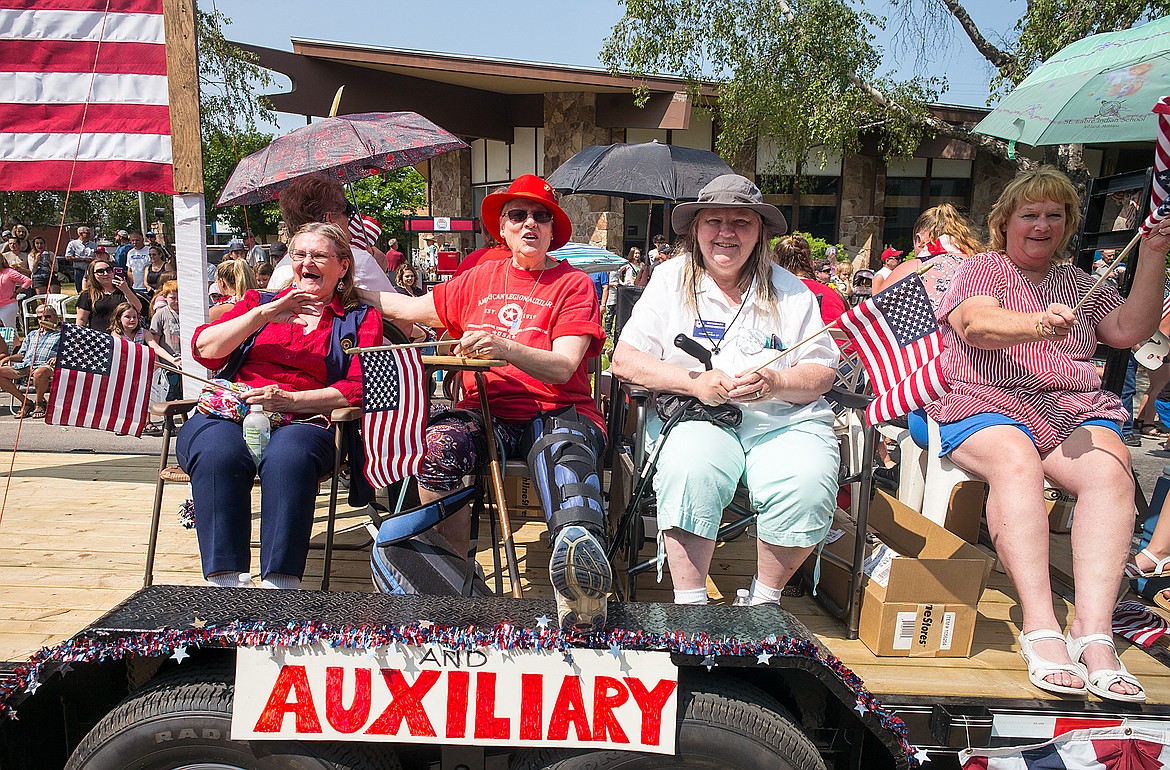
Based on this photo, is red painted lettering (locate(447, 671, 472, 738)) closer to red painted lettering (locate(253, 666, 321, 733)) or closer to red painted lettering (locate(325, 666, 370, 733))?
red painted lettering (locate(325, 666, 370, 733))

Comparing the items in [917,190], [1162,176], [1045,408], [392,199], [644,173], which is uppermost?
[917,190]

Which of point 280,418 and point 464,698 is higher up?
point 280,418

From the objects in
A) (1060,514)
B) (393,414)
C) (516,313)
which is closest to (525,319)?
(516,313)

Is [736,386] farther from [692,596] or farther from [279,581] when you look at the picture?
[279,581]

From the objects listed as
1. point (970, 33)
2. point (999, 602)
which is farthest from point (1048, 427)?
point (970, 33)

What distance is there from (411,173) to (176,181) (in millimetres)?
19766

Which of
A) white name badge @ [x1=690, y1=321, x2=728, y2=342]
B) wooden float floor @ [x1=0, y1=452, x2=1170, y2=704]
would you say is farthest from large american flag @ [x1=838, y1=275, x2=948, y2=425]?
wooden float floor @ [x1=0, y1=452, x2=1170, y2=704]

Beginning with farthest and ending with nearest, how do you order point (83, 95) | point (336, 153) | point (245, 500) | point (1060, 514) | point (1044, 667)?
point (336, 153)
point (1060, 514)
point (83, 95)
point (245, 500)
point (1044, 667)

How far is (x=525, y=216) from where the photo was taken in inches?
112

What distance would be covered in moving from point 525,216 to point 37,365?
13.1ft

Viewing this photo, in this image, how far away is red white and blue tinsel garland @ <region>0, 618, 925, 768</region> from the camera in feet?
5.47

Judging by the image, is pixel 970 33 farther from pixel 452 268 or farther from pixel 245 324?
pixel 245 324

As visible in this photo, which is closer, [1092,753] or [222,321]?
[1092,753]

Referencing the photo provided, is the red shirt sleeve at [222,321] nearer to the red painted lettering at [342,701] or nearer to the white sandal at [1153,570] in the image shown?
the red painted lettering at [342,701]
